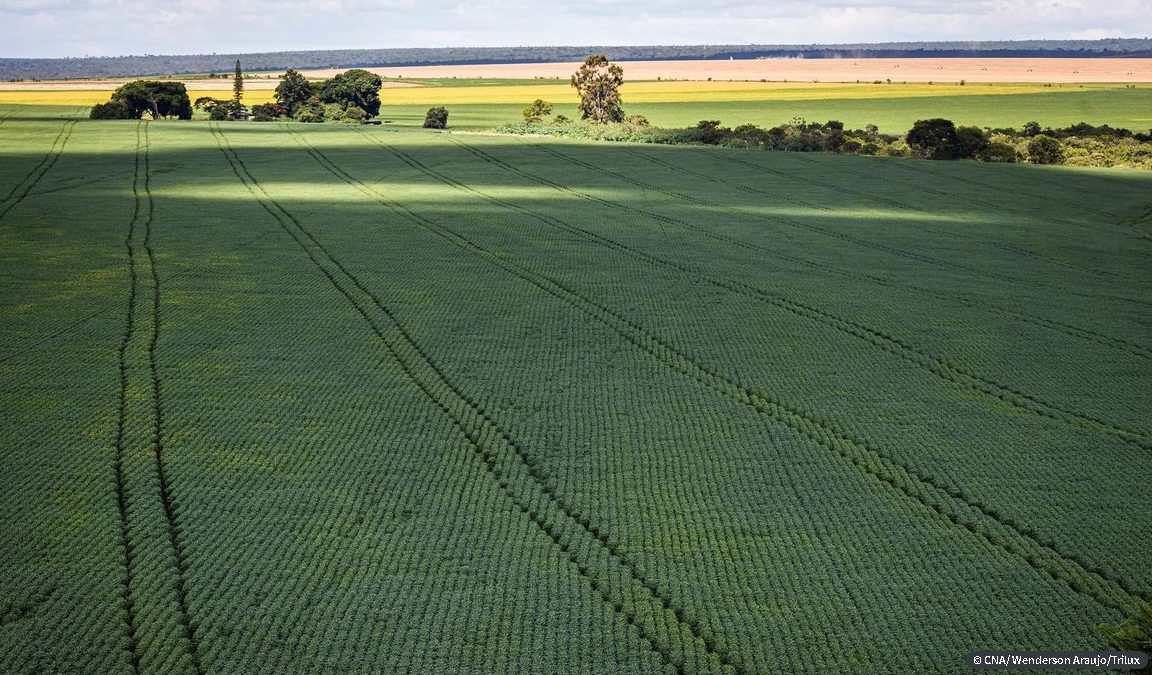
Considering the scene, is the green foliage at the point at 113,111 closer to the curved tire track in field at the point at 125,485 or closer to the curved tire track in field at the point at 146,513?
the curved tire track in field at the point at 125,485

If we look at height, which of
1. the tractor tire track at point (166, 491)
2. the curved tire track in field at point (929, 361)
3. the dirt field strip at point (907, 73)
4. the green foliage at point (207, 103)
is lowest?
the tractor tire track at point (166, 491)

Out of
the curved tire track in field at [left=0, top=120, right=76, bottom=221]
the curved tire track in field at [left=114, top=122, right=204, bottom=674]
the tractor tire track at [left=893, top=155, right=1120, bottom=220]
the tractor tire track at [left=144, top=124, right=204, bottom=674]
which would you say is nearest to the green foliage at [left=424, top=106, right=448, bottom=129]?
the curved tire track in field at [left=0, top=120, right=76, bottom=221]

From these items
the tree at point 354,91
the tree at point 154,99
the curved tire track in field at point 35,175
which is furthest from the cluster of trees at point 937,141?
the tree at point 154,99

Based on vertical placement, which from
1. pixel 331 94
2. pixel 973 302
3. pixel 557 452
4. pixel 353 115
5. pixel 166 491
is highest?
pixel 331 94

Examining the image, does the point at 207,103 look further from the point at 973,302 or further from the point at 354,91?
the point at 973,302

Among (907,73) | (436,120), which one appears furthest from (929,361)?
(907,73)

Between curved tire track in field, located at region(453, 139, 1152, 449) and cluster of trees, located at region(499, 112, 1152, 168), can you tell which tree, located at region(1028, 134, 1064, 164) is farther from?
curved tire track in field, located at region(453, 139, 1152, 449)
